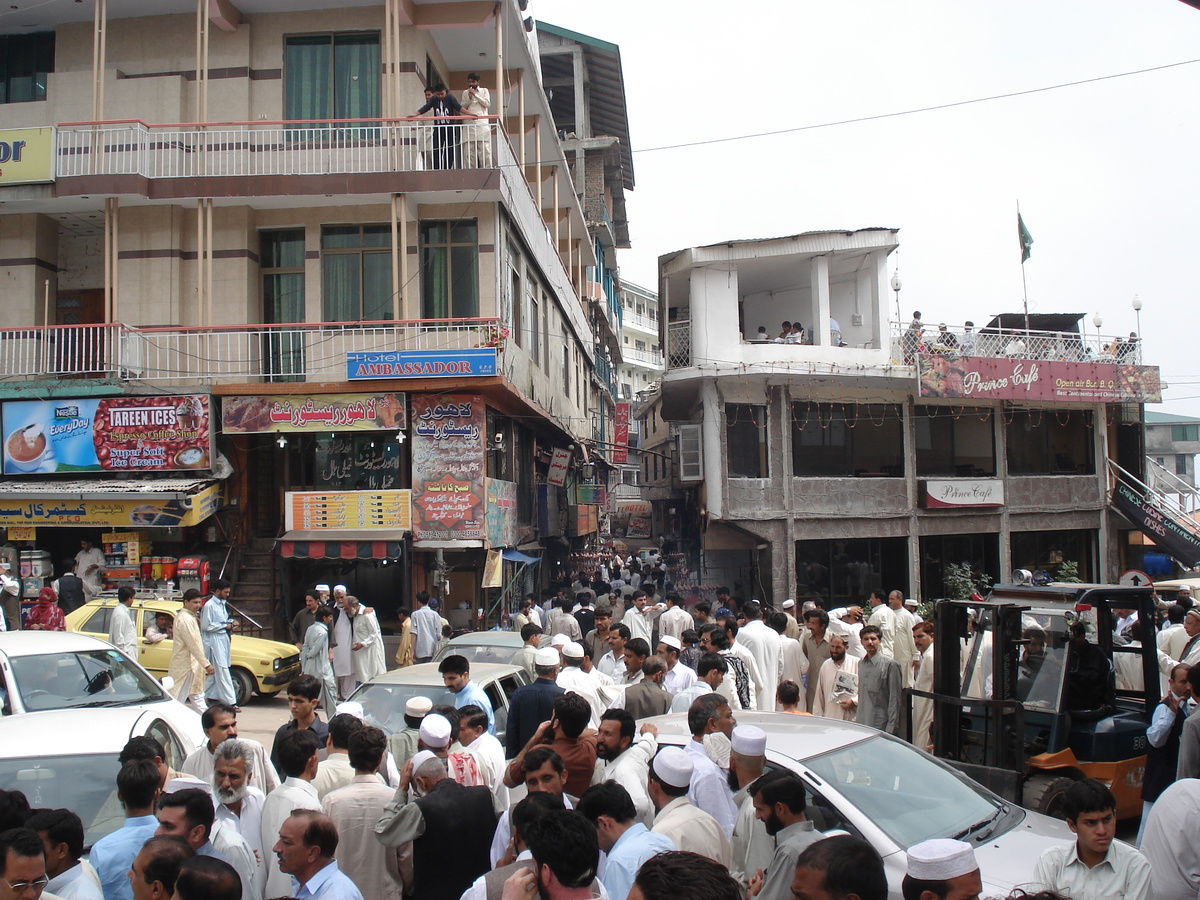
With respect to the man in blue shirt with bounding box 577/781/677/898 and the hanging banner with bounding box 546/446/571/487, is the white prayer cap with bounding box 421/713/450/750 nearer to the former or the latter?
the man in blue shirt with bounding box 577/781/677/898

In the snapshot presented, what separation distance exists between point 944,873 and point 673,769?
138 cm

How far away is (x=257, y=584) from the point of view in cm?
1681

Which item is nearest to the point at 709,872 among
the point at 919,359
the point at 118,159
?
the point at 118,159

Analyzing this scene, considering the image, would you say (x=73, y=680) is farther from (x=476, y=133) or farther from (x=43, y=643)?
(x=476, y=133)

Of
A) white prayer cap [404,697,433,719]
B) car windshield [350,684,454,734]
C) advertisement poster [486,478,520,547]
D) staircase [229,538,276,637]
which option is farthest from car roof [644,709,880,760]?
staircase [229,538,276,637]

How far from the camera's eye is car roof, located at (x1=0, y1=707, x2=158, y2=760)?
5.59 m

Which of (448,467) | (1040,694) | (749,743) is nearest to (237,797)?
(749,743)

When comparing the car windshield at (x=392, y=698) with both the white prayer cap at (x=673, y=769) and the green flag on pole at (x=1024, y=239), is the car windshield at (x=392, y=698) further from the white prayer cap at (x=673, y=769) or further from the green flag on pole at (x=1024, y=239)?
the green flag on pole at (x=1024, y=239)

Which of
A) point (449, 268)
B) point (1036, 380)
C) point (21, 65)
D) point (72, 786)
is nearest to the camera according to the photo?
A: point (72, 786)

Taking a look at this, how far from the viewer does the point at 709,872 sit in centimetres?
255

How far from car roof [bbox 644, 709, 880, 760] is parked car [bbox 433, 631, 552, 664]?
4161 mm

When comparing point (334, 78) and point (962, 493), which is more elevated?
point (334, 78)

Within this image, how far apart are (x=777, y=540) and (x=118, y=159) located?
15914 mm

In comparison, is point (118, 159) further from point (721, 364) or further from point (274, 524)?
point (721, 364)
